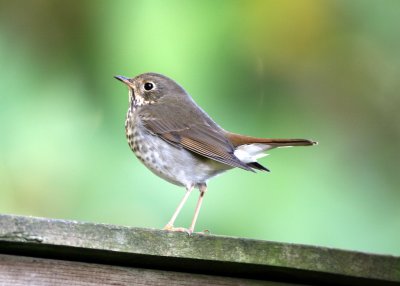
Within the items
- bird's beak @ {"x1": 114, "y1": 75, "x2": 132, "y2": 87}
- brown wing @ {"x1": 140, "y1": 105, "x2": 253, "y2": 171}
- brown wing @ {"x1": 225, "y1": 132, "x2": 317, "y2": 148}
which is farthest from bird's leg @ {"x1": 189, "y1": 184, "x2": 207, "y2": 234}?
bird's beak @ {"x1": 114, "y1": 75, "x2": 132, "y2": 87}

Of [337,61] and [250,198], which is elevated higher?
[337,61]

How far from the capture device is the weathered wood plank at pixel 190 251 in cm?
275

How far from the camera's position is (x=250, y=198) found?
12.7 feet

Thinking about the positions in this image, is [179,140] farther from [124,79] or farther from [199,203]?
[199,203]

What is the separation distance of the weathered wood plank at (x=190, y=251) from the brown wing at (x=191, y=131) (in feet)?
4.60

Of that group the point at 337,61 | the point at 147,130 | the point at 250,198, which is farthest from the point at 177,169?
the point at 337,61

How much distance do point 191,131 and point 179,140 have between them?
0.25ft

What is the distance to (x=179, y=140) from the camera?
457 cm

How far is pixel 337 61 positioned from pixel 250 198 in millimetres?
1014

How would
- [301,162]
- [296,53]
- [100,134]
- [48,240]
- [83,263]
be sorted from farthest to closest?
[296,53]
[301,162]
[100,134]
[83,263]
[48,240]

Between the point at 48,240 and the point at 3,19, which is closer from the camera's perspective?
the point at 48,240

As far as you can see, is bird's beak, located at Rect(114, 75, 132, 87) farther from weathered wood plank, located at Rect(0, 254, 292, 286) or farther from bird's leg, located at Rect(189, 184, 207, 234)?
weathered wood plank, located at Rect(0, 254, 292, 286)

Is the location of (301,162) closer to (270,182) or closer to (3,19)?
(270,182)

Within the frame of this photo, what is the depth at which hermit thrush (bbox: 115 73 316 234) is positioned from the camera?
426cm
